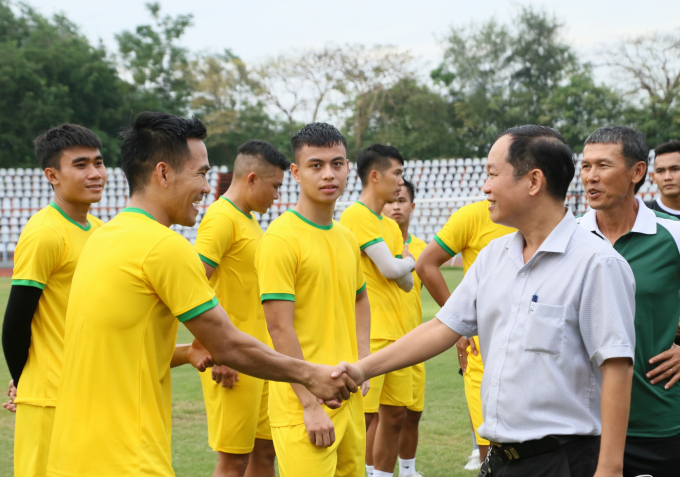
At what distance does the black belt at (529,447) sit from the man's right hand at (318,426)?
40.7 inches

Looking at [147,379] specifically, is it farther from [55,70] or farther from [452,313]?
[55,70]

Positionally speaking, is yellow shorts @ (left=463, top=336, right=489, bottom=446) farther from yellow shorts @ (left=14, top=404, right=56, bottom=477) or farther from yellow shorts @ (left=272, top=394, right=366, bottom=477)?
yellow shorts @ (left=14, top=404, right=56, bottom=477)

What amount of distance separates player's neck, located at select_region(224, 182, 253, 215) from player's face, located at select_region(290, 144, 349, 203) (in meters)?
0.87

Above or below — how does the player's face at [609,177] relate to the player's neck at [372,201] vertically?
below

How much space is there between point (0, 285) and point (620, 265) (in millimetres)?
23654

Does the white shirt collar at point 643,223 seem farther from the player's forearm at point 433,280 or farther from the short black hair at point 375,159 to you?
the short black hair at point 375,159

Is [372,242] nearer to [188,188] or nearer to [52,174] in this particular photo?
[52,174]

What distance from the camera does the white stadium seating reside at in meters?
31.1

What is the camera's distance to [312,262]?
3.62 m

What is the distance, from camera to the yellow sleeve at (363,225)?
539 cm

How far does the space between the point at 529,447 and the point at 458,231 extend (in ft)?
8.49

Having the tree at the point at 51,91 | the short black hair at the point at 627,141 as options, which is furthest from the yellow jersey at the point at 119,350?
the tree at the point at 51,91

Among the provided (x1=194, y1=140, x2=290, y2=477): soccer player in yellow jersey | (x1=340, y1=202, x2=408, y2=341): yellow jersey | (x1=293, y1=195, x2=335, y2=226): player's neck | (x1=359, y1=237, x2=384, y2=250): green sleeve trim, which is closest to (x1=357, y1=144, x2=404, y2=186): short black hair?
(x1=340, y1=202, x2=408, y2=341): yellow jersey

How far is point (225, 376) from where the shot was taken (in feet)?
14.5
